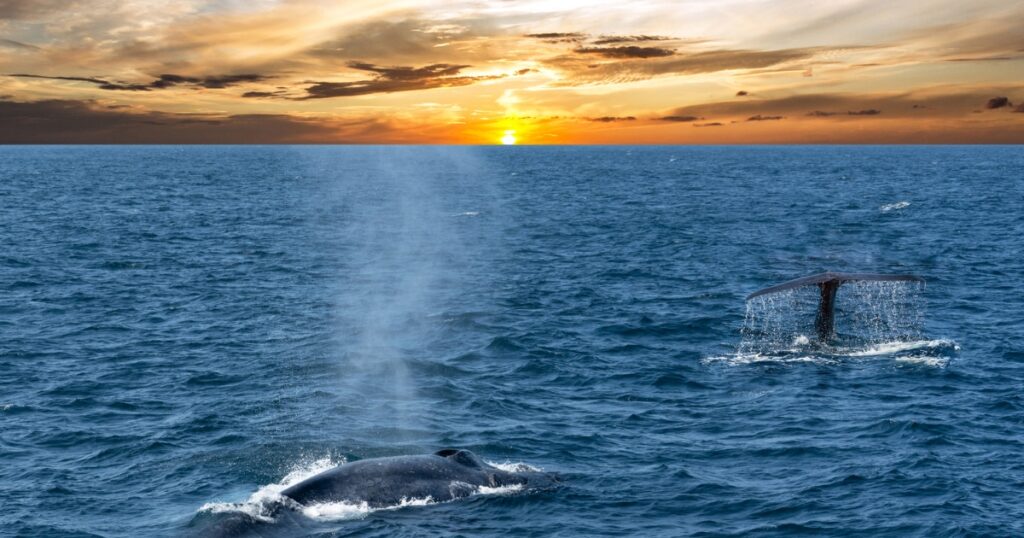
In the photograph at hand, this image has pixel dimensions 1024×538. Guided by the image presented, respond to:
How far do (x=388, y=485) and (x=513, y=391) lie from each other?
1516 centimetres

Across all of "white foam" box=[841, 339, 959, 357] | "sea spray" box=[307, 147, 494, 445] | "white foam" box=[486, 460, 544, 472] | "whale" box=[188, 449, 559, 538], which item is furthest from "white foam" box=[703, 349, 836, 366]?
"whale" box=[188, 449, 559, 538]

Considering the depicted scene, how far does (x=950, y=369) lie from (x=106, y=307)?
5116 centimetres

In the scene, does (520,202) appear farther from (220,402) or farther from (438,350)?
(220,402)

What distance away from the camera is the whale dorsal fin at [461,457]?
29.8 m

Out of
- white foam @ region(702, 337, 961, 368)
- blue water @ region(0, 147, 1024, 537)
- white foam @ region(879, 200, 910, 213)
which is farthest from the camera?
white foam @ region(879, 200, 910, 213)

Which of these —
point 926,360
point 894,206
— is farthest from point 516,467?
point 894,206

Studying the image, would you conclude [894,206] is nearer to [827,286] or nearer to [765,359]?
[827,286]

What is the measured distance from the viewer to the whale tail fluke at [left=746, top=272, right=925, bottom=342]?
41.5m

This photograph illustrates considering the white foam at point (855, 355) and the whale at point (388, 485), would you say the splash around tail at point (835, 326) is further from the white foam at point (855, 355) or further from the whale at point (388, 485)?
the whale at point (388, 485)

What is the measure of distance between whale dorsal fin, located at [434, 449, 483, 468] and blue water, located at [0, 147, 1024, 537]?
1673 millimetres

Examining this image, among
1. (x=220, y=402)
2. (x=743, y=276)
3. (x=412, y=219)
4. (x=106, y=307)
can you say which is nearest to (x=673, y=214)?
(x=412, y=219)

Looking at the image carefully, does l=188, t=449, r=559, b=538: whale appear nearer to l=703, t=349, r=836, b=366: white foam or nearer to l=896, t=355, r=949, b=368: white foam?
l=703, t=349, r=836, b=366: white foam

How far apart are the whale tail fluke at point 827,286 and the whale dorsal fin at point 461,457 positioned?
15.8m

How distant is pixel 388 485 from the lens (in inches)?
1113
